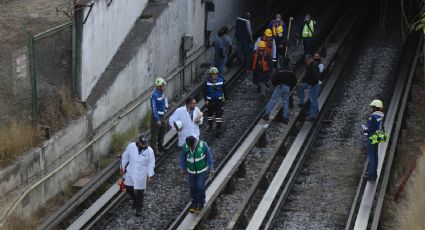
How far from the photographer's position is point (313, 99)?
1898 centimetres

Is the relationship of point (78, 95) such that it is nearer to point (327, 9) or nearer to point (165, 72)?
point (165, 72)

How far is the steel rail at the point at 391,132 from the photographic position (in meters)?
14.6

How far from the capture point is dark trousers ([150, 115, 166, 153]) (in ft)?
54.6

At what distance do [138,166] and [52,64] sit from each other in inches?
136

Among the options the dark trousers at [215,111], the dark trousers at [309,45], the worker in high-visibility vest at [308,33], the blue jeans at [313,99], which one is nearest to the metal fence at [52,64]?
the dark trousers at [215,111]

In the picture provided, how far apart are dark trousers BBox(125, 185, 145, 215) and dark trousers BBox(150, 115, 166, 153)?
212 cm

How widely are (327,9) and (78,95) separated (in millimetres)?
14634

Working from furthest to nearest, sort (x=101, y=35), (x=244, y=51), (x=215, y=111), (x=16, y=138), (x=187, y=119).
Answer: 1. (x=244, y=51)
2. (x=215, y=111)
3. (x=101, y=35)
4. (x=187, y=119)
5. (x=16, y=138)

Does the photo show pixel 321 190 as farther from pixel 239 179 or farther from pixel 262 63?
pixel 262 63

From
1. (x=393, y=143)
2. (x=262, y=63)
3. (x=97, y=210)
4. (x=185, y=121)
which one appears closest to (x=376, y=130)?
(x=393, y=143)

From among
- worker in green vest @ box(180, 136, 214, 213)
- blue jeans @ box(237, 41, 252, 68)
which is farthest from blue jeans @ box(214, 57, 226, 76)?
worker in green vest @ box(180, 136, 214, 213)

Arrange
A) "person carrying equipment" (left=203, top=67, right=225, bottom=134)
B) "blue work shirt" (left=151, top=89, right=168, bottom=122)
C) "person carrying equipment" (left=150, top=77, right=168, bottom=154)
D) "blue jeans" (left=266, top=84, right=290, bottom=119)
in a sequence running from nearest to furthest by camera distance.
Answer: "person carrying equipment" (left=150, top=77, right=168, bottom=154) < "blue work shirt" (left=151, top=89, right=168, bottom=122) < "person carrying equipment" (left=203, top=67, right=225, bottom=134) < "blue jeans" (left=266, top=84, right=290, bottom=119)

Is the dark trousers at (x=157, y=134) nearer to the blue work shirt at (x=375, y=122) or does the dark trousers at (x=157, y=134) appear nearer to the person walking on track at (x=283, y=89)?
the person walking on track at (x=283, y=89)

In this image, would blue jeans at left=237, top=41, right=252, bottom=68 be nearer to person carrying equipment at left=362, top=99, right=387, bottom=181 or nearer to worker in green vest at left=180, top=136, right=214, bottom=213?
person carrying equipment at left=362, top=99, right=387, bottom=181
